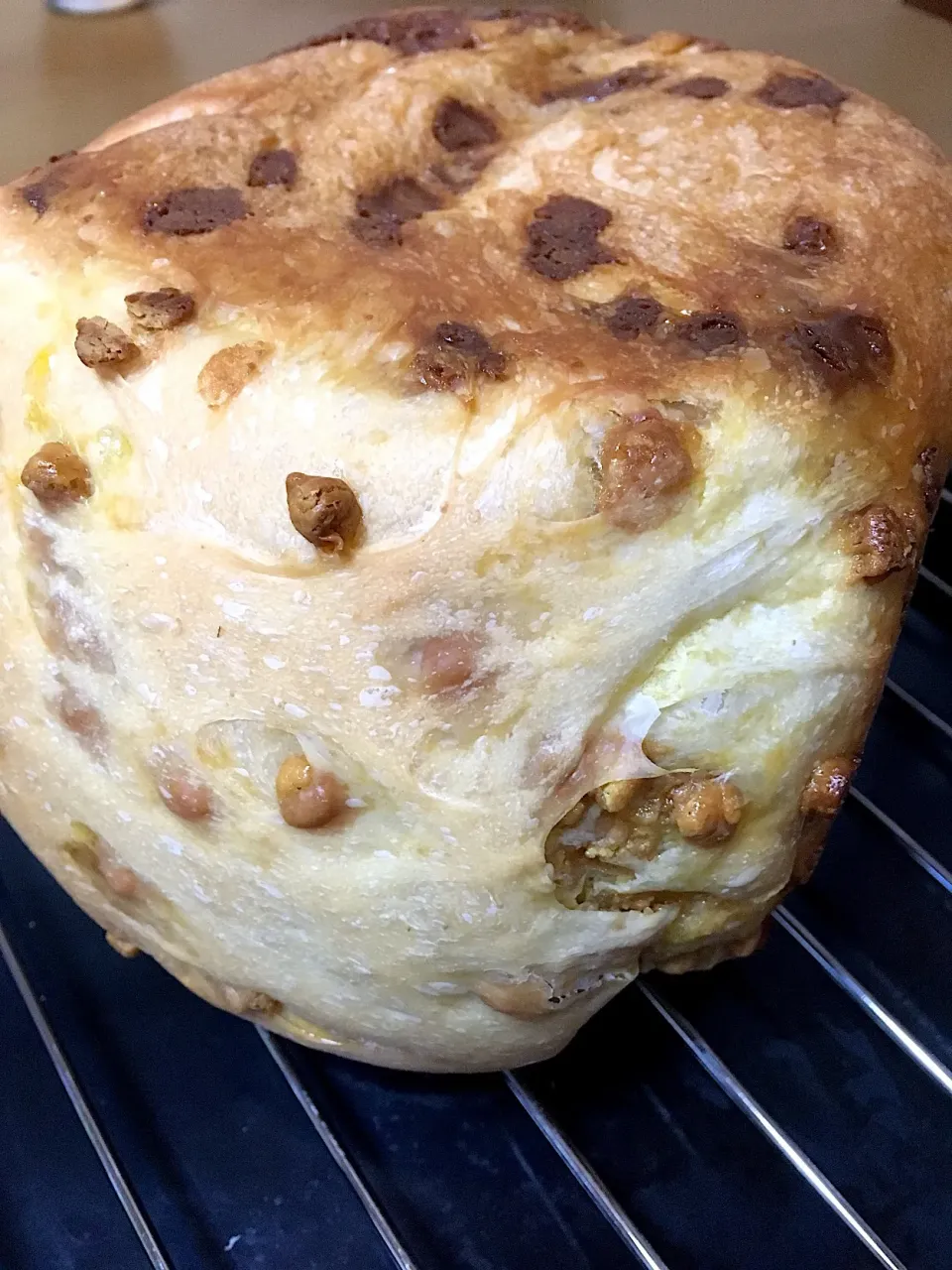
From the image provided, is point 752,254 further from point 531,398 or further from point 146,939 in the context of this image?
point 146,939

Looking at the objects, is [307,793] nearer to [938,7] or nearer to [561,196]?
[561,196]

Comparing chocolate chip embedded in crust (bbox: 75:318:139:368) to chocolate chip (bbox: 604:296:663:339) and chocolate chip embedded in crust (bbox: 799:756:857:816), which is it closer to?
chocolate chip (bbox: 604:296:663:339)

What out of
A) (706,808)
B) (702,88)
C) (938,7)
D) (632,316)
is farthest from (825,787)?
(938,7)

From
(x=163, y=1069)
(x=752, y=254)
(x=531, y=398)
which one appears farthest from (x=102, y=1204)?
(x=752, y=254)

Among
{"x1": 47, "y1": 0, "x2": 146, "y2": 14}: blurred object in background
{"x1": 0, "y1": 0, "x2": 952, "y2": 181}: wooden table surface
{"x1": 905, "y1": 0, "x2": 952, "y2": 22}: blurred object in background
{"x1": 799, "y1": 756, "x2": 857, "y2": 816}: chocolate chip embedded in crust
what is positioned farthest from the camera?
{"x1": 47, "y1": 0, "x2": 146, "y2": 14}: blurred object in background

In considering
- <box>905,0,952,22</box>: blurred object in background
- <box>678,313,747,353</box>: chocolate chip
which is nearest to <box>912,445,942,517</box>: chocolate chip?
<box>678,313,747,353</box>: chocolate chip
